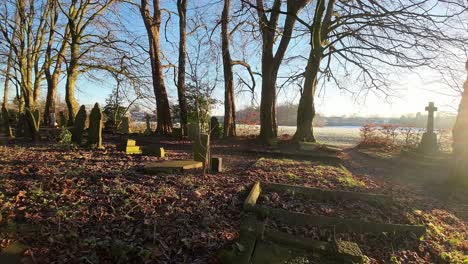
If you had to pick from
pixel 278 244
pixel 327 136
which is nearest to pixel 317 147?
pixel 278 244

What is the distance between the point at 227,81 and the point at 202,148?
914 cm

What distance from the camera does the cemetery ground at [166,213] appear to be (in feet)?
10.6

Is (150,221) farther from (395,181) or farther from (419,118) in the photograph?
(419,118)

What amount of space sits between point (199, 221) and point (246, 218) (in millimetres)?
637

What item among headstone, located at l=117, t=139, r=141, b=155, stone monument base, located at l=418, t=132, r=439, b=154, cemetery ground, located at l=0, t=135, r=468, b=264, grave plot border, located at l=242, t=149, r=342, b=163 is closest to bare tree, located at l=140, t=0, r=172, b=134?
headstone, located at l=117, t=139, r=141, b=155

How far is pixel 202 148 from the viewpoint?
7.17 m

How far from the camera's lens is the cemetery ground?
3225 millimetres

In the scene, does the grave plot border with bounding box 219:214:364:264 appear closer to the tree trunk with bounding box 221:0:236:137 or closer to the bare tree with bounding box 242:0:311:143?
the bare tree with bounding box 242:0:311:143

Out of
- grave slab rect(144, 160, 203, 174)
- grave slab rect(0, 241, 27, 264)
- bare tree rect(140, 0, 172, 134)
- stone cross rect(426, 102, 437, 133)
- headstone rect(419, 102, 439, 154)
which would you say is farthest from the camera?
bare tree rect(140, 0, 172, 134)

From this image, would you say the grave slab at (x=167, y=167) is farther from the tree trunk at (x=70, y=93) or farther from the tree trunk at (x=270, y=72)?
the tree trunk at (x=70, y=93)

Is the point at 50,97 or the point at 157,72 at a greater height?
the point at 157,72

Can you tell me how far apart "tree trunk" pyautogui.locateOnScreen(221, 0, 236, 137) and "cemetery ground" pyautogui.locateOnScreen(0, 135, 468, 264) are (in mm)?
8580

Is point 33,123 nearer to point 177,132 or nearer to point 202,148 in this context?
point 177,132

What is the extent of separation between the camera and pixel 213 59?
12.9 m
